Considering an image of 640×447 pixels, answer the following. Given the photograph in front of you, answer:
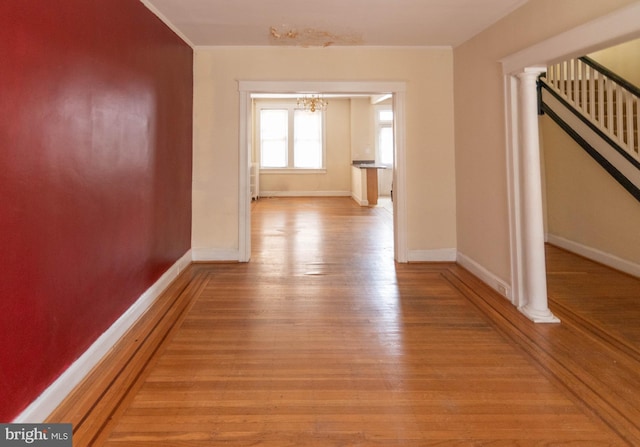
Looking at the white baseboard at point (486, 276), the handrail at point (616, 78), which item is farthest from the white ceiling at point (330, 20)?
the white baseboard at point (486, 276)

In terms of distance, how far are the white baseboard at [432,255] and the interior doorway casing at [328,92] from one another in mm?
84

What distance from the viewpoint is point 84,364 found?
1.92 metres

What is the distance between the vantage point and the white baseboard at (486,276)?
307 cm

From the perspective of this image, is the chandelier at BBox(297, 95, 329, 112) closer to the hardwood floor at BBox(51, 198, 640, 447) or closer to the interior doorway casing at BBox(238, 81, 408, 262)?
the interior doorway casing at BBox(238, 81, 408, 262)

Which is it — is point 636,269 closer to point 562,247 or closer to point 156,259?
point 562,247

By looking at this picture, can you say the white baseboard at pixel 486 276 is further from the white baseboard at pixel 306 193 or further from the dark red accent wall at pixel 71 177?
the white baseboard at pixel 306 193

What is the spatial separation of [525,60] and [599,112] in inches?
90.3

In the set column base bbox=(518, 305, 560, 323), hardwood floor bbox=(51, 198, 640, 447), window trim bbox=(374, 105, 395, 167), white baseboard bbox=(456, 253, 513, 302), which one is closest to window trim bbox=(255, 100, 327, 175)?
window trim bbox=(374, 105, 395, 167)

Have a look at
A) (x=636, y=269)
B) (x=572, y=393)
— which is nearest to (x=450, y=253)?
(x=636, y=269)

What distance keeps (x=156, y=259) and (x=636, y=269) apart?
4413mm

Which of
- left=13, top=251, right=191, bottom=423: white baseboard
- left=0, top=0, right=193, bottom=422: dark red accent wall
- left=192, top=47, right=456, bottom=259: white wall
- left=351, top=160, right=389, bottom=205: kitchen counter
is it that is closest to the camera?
left=0, top=0, right=193, bottom=422: dark red accent wall

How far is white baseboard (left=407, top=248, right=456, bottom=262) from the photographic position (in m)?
4.20

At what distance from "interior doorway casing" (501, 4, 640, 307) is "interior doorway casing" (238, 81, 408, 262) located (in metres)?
1.32

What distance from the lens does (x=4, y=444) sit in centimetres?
135
